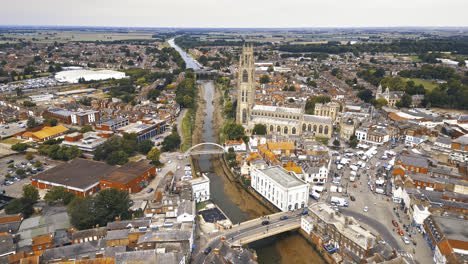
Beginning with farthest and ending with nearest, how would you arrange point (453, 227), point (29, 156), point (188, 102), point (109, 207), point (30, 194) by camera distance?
point (188, 102) < point (29, 156) < point (30, 194) < point (109, 207) < point (453, 227)

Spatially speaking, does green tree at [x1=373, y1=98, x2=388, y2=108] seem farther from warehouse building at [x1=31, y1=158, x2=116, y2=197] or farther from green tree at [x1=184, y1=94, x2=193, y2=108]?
warehouse building at [x1=31, y1=158, x2=116, y2=197]

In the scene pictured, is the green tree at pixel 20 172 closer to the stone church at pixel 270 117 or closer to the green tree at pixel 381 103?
the stone church at pixel 270 117

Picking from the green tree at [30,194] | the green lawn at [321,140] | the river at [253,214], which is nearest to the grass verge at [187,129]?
the river at [253,214]

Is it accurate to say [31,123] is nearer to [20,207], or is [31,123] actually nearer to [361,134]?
[20,207]

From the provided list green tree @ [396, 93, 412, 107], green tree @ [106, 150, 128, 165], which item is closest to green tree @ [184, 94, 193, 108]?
green tree @ [106, 150, 128, 165]

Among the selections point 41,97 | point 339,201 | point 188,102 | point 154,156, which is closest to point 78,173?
point 154,156

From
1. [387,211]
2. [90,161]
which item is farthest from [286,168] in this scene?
[90,161]
